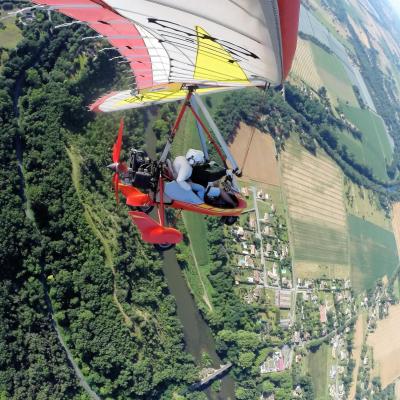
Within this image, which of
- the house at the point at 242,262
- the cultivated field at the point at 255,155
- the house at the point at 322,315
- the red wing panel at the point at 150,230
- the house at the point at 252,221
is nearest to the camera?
the red wing panel at the point at 150,230

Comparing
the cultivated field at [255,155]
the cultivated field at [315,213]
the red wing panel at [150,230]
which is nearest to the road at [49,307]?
the red wing panel at [150,230]

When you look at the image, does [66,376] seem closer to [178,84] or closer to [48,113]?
[48,113]

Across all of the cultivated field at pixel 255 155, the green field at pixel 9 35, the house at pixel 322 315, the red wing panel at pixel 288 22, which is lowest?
the house at pixel 322 315

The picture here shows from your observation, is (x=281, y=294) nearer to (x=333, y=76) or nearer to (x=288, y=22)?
(x=333, y=76)

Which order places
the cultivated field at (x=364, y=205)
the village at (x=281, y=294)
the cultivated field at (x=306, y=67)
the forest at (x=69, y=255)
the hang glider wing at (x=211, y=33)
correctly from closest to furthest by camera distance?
the hang glider wing at (x=211, y=33)
the forest at (x=69, y=255)
the village at (x=281, y=294)
the cultivated field at (x=364, y=205)
the cultivated field at (x=306, y=67)

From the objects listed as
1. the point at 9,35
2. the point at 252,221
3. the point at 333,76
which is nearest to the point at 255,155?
the point at 252,221

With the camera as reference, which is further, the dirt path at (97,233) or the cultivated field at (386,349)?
the cultivated field at (386,349)

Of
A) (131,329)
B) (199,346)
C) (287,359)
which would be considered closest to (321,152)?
(287,359)

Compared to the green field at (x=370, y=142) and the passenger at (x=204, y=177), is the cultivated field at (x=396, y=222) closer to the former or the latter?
the green field at (x=370, y=142)
